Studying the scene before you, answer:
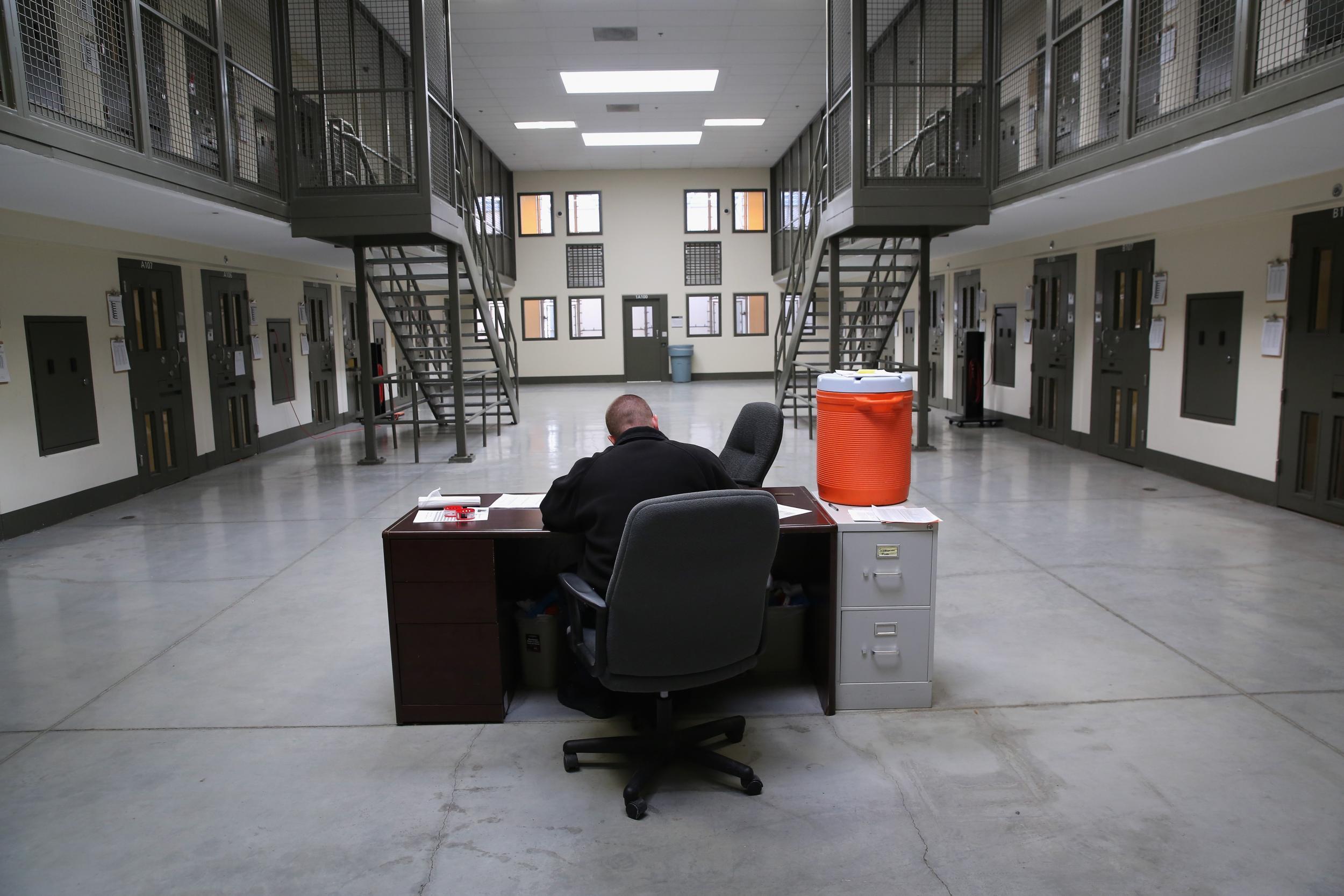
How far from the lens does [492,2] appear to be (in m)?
9.21

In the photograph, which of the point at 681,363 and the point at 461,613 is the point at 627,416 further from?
the point at 681,363

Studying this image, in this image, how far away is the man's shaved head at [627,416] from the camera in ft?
9.91

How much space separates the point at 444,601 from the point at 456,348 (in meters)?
6.32

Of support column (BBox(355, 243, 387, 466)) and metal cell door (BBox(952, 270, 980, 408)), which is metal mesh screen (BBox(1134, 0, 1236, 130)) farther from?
support column (BBox(355, 243, 387, 466))

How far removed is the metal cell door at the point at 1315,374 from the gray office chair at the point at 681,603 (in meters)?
5.18

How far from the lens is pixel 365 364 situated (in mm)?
8664

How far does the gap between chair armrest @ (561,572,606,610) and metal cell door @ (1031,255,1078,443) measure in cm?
816

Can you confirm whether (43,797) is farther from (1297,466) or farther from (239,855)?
(1297,466)

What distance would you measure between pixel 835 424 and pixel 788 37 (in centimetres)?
871

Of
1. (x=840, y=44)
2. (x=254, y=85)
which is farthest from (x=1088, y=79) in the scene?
(x=254, y=85)

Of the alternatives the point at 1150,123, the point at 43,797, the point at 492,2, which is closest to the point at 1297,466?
the point at 1150,123

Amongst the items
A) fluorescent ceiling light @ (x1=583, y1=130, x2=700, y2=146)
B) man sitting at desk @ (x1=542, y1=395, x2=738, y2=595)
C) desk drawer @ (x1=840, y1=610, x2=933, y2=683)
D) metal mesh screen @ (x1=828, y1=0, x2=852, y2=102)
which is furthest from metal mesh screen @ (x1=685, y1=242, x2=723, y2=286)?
man sitting at desk @ (x1=542, y1=395, x2=738, y2=595)

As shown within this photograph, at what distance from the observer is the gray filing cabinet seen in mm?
3125

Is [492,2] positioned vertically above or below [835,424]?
above
